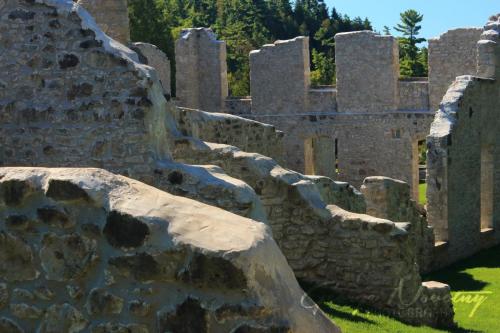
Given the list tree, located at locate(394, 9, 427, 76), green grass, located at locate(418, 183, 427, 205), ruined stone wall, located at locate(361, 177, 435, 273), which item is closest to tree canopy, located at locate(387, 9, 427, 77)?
tree, located at locate(394, 9, 427, 76)

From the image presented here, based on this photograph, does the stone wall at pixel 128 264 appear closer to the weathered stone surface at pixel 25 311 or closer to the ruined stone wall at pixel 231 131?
the weathered stone surface at pixel 25 311

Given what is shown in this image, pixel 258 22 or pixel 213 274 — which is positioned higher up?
pixel 258 22

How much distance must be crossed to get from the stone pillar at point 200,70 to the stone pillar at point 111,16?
12.4 metres

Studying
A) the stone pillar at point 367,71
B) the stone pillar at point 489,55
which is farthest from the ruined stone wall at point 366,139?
the stone pillar at point 489,55

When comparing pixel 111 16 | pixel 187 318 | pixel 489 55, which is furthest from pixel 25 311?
pixel 489 55

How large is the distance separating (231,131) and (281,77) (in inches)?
393

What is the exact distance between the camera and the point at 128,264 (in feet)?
13.0

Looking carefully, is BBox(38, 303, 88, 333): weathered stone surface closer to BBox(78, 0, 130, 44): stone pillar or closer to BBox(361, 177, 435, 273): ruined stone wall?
BBox(78, 0, 130, 44): stone pillar

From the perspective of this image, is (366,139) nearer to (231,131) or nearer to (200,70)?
(200,70)

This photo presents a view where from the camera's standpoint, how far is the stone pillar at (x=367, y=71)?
20891mm

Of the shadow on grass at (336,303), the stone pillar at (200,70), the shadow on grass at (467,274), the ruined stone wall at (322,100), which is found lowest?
the shadow on grass at (467,274)

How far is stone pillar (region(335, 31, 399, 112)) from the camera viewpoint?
20891 mm

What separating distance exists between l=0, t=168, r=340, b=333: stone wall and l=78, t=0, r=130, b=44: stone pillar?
687 cm

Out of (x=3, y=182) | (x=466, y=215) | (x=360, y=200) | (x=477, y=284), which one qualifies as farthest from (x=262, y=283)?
(x=466, y=215)
